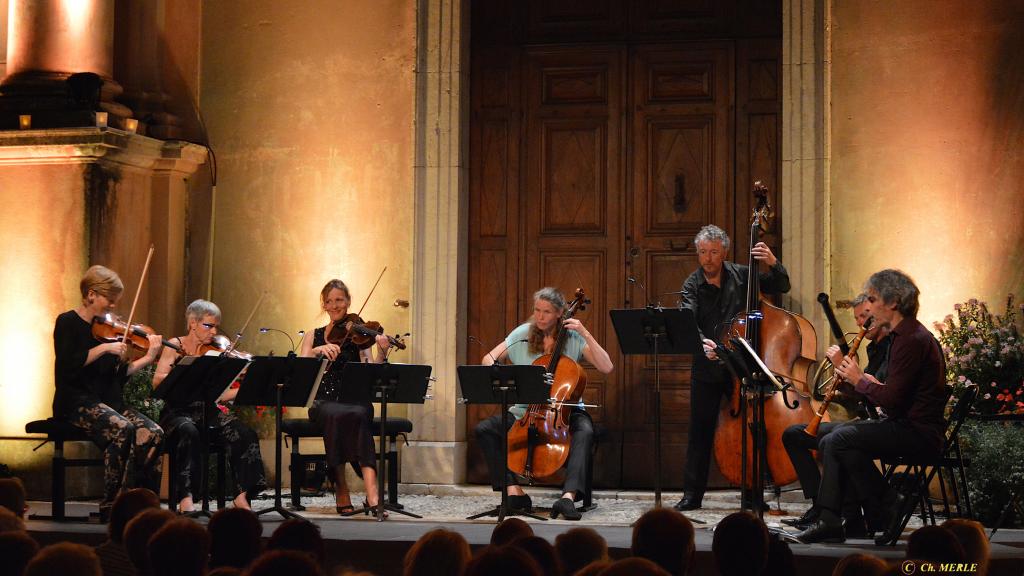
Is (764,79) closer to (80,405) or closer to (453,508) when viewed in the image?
(453,508)

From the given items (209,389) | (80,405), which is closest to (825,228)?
(209,389)

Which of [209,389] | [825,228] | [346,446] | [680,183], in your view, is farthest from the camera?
[680,183]

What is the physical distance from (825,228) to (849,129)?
68 centimetres

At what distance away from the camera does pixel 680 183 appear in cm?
881

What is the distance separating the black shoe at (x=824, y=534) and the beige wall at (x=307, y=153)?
3.60 m

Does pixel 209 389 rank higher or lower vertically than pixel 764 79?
lower

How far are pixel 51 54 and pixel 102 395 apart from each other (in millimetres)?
2681

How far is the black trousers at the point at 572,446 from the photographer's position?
7445 mm

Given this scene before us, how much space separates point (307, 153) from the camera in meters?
9.07

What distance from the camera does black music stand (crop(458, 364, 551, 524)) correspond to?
681 cm

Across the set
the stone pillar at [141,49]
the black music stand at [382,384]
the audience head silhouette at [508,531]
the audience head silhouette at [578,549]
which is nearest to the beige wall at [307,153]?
the stone pillar at [141,49]

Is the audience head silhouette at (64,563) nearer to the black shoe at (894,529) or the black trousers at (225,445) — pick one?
the black shoe at (894,529)

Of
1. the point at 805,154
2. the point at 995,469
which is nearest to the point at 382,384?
the point at 805,154

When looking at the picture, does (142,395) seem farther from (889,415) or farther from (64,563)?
(64,563)
